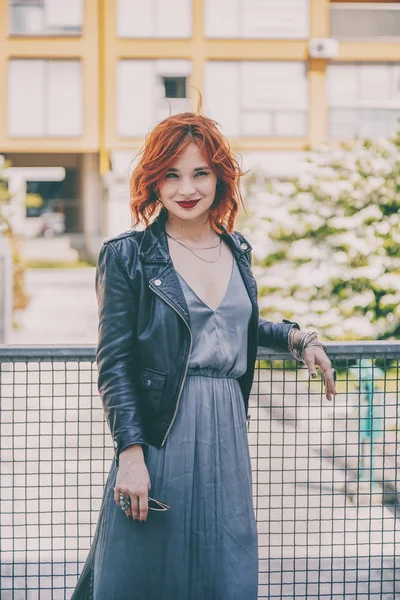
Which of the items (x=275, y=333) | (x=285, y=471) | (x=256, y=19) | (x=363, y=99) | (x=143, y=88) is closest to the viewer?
(x=275, y=333)

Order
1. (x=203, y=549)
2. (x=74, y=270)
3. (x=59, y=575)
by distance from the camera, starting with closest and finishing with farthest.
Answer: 1. (x=203, y=549)
2. (x=59, y=575)
3. (x=74, y=270)

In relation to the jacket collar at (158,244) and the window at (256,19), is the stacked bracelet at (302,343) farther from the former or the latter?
the window at (256,19)

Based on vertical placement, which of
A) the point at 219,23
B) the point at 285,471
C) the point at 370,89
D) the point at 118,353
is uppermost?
the point at 219,23

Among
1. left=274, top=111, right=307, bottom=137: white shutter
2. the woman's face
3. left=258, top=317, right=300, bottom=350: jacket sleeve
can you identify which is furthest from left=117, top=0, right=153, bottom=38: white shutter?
the woman's face

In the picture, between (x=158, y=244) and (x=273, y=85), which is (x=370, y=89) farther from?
(x=158, y=244)

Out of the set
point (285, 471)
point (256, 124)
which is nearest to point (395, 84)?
point (256, 124)

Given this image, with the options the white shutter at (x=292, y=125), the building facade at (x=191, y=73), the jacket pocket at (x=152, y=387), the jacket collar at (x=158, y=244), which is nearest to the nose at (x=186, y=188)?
the jacket collar at (x=158, y=244)

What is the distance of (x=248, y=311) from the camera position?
2.97 m

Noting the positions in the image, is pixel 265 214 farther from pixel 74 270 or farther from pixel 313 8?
pixel 313 8

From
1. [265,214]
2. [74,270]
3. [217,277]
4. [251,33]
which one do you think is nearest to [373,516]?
[217,277]

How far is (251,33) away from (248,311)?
33.5m

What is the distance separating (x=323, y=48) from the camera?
34.4m

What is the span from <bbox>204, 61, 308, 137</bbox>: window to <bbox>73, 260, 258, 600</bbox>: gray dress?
32.8 metres

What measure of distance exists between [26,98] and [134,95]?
3.89 meters
